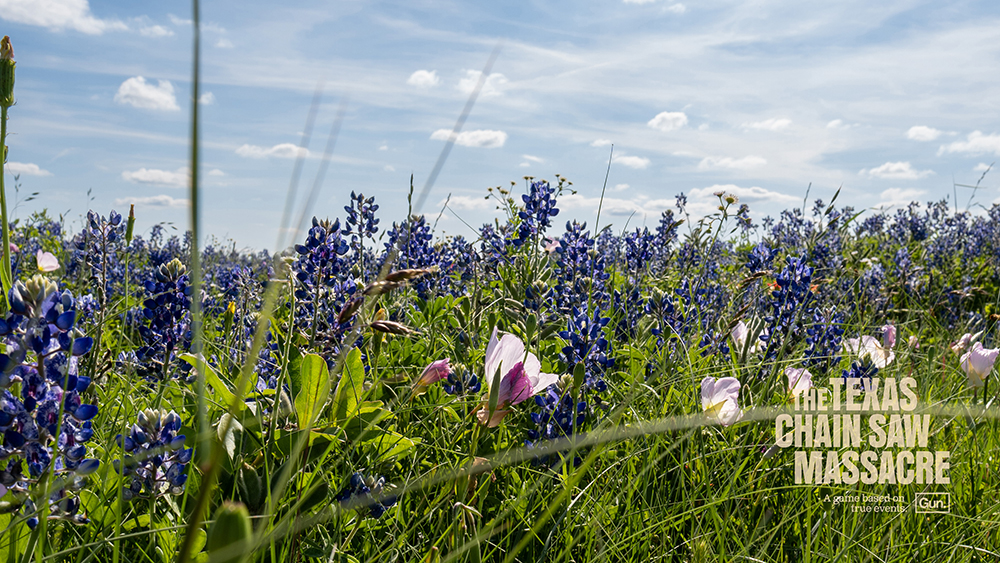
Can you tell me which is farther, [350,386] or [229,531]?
[350,386]

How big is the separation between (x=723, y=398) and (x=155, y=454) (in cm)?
157

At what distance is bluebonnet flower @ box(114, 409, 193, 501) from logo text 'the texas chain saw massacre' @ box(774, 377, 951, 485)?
5.44 feet

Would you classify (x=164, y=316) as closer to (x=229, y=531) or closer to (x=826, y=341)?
(x=229, y=531)

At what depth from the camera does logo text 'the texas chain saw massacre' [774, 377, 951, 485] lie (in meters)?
1.98

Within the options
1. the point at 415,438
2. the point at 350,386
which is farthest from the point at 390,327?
the point at 415,438

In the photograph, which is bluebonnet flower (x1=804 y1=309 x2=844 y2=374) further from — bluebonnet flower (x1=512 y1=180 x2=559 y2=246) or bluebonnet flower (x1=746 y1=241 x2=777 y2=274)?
bluebonnet flower (x1=512 y1=180 x2=559 y2=246)

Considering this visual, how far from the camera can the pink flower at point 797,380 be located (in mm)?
2230

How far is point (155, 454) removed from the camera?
4.22ft

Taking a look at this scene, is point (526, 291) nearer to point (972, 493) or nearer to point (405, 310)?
point (405, 310)

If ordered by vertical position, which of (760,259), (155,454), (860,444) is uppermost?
(760,259)

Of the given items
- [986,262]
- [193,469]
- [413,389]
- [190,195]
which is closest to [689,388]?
[413,389]

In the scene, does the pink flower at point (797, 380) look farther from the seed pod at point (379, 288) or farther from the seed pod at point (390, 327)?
the seed pod at point (379, 288)

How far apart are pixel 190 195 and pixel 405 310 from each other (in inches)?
103

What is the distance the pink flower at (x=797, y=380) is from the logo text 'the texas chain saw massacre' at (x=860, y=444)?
0.03 metres
